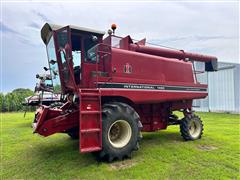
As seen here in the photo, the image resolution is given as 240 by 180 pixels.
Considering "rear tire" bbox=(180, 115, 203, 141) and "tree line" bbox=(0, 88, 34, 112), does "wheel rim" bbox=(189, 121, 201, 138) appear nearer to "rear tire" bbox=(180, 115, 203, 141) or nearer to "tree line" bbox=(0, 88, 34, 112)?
"rear tire" bbox=(180, 115, 203, 141)

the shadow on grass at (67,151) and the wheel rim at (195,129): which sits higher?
the wheel rim at (195,129)

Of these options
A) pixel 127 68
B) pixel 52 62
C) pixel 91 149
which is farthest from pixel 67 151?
pixel 127 68

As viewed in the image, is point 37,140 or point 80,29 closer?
point 80,29

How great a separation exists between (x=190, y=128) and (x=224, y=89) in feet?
44.3

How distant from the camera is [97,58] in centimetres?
483

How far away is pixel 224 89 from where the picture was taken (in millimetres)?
18422

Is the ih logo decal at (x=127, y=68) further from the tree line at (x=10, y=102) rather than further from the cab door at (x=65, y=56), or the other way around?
the tree line at (x=10, y=102)

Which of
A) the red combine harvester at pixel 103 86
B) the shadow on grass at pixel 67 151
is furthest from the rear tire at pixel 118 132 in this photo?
the shadow on grass at pixel 67 151

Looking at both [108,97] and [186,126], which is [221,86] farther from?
[108,97]

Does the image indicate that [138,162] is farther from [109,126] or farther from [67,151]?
[67,151]

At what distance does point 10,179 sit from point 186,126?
4.88 metres

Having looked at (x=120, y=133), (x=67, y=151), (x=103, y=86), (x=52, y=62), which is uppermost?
(x=52, y=62)

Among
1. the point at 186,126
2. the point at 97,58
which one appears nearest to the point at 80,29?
the point at 97,58

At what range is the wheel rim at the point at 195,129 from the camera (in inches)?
270
